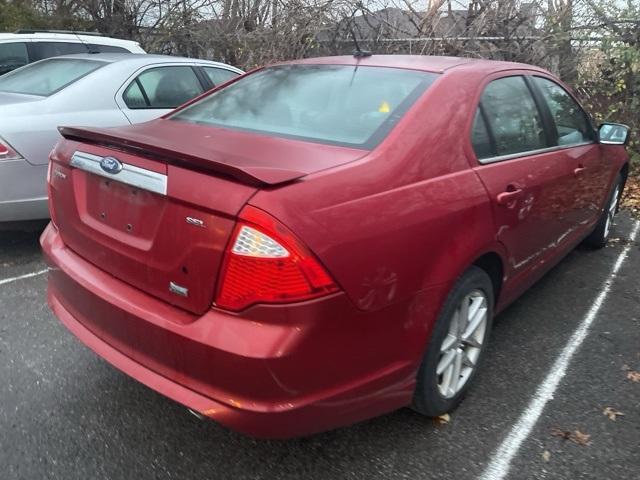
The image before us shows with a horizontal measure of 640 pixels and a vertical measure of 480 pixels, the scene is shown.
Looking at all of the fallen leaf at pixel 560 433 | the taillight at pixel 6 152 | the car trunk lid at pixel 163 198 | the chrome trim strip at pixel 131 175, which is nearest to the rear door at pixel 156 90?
the taillight at pixel 6 152

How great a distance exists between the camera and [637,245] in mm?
5477

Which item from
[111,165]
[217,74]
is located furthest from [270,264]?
[217,74]

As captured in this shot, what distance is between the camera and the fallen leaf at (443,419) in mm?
2731

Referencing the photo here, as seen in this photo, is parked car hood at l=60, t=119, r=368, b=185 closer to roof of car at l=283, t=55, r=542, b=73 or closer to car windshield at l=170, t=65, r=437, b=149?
car windshield at l=170, t=65, r=437, b=149

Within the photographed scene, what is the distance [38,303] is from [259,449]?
6.87 feet

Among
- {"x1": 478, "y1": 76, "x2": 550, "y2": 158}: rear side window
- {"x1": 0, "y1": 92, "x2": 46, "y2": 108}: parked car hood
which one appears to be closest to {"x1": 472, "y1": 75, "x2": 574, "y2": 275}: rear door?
{"x1": 478, "y1": 76, "x2": 550, "y2": 158}: rear side window

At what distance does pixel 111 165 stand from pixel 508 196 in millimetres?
1739

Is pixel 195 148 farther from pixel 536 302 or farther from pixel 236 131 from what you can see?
pixel 536 302

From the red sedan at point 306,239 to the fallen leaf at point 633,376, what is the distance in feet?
2.62

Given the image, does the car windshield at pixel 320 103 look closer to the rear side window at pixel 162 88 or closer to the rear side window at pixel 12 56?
the rear side window at pixel 162 88

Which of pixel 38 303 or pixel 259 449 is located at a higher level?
pixel 259 449

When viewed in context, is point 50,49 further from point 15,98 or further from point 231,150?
point 231,150

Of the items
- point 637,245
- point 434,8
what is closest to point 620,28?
point 434,8

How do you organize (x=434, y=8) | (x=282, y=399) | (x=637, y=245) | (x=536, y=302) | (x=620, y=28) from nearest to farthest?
(x=282, y=399), (x=536, y=302), (x=637, y=245), (x=620, y=28), (x=434, y=8)
